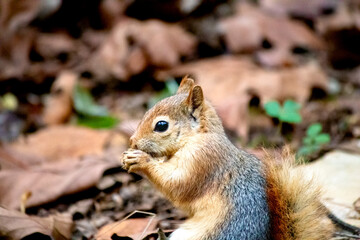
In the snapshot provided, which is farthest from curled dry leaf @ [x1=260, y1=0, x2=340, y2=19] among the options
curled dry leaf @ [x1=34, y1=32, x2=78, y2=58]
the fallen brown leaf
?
the fallen brown leaf

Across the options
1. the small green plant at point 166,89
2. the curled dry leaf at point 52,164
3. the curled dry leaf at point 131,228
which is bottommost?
the curled dry leaf at point 131,228

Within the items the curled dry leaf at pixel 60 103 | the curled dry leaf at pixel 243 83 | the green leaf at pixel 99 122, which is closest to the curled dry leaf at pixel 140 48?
the curled dry leaf at pixel 243 83

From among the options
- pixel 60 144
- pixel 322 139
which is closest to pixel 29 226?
pixel 322 139

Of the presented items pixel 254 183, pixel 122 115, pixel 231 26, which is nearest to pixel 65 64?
pixel 122 115

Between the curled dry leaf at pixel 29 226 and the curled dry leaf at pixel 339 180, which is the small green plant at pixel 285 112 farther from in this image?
the curled dry leaf at pixel 29 226

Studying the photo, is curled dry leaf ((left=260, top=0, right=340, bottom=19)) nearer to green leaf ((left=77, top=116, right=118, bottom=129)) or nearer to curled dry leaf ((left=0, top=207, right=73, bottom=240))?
green leaf ((left=77, top=116, right=118, bottom=129))

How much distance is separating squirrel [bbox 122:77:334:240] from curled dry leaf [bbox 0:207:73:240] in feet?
2.13

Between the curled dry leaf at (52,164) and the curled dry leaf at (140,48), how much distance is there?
1.52m

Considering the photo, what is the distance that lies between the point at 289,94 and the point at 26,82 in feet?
11.9

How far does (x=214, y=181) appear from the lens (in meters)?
3.21

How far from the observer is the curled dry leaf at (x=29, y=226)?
3.31 meters

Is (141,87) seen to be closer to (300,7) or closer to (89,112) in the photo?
(89,112)

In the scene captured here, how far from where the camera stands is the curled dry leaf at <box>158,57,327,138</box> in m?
5.74

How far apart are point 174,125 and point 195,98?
0.66 ft
